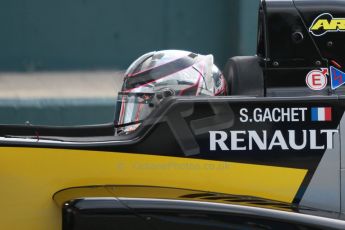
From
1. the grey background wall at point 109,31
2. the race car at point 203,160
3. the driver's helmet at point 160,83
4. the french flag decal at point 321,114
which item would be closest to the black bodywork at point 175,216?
the race car at point 203,160

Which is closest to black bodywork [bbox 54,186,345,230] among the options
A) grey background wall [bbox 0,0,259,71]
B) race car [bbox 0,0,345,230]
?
race car [bbox 0,0,345,230]

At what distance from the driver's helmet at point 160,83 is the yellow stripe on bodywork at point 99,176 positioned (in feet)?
1.04

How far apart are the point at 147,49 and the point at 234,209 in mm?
4762

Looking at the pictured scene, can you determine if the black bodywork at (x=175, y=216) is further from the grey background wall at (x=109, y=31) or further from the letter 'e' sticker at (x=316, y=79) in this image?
the grey background wall at (x=109, y=31)

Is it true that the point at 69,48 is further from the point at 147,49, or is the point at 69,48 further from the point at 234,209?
the point at 234,209

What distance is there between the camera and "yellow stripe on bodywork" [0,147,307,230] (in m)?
2.35

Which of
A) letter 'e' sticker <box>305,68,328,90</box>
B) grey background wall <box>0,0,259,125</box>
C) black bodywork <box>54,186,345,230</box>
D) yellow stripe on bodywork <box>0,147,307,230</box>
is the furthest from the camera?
grey background wall <box>0,0,259,125</box>

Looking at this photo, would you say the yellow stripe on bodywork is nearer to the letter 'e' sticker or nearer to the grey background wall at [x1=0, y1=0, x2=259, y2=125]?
the letter 'e' sticker

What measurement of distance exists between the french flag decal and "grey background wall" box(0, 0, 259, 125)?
162 inches

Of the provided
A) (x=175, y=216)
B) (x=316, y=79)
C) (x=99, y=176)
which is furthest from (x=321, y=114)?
(x=99, y=176)

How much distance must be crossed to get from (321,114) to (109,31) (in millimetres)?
4577

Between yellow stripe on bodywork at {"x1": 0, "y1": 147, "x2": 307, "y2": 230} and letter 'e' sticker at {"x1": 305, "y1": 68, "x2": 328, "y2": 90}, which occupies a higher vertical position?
letter 'e' sticker at {"x1": 305, "y1": 68, "x2": 328, "y2": 90}

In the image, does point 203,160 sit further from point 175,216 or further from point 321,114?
point 321,114

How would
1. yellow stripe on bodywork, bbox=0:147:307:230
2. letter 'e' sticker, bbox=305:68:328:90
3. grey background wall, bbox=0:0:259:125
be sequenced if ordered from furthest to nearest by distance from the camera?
grey background wall, bbox=0:0:259:125 < letter 'e' sticker, bbox=305:68:328:90 < yellow stripe on bodywork, bbox=0:147:307:230
